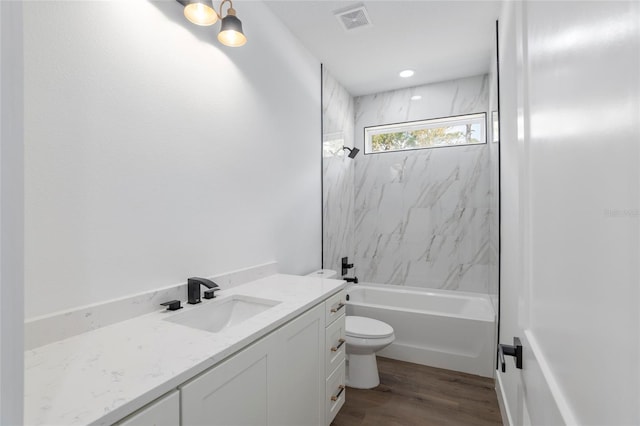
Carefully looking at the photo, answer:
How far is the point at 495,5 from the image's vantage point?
219 centimetres

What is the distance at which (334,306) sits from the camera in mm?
1846

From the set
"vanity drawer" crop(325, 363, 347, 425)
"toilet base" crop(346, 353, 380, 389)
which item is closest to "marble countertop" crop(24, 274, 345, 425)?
"vanity drawer" crop(325, 363, 347, 425)

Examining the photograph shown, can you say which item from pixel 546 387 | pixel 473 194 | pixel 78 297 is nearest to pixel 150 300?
pixel 78 297

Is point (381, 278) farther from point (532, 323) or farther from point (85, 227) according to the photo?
point (85, 227)

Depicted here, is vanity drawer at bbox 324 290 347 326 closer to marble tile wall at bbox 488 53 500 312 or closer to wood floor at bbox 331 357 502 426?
wood floor at bbox 331 357 502 426

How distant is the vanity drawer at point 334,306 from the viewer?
1753mm

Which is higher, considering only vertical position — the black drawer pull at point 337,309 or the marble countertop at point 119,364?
the marble countertop at point 119,364

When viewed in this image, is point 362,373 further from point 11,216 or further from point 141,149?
point 11,216

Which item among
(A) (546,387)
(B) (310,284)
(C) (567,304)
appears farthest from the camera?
(B) (310,284)

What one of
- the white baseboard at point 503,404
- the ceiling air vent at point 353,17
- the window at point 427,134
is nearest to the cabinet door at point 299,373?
the white baseboard at point 503,404

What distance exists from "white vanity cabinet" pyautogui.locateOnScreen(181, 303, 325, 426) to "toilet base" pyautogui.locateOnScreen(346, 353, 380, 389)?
28.7 inches

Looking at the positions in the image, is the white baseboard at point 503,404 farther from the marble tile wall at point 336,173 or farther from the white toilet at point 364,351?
the marble tile wall at point 336,173

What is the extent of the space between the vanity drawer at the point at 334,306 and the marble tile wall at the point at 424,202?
1861 mm

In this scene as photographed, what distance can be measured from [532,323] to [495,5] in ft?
7.76
